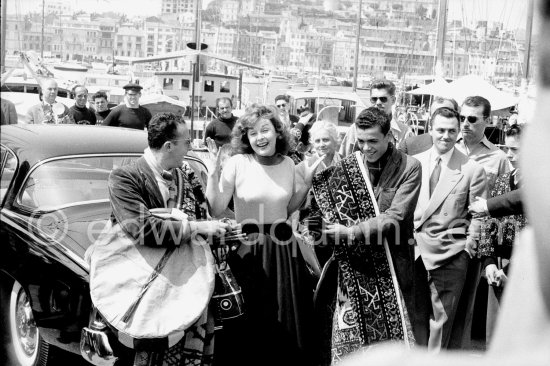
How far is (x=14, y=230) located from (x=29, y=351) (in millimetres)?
784

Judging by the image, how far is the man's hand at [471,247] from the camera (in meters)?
5.31

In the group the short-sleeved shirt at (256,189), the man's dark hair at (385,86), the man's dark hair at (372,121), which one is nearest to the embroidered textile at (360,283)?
the man's dark hair at (372,121)

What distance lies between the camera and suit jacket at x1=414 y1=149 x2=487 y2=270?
527 centimetres

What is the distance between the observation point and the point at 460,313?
18.1 feet

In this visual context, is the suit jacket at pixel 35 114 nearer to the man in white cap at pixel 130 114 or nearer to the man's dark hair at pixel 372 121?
the man in white cap at pixel 130 114

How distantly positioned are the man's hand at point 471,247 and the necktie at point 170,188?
2.04m

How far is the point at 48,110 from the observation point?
9539mm

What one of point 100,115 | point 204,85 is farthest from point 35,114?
point 204,85

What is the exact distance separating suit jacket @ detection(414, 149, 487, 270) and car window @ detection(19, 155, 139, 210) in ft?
7.41

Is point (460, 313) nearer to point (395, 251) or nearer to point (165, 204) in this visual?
point (395, 251)

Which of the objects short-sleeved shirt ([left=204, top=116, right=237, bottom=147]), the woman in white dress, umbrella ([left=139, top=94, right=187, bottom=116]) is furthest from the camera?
umbrella ([left=139, top=94, right=187, bottom=116])

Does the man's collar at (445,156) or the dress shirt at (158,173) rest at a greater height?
the man's collar at (445,156)

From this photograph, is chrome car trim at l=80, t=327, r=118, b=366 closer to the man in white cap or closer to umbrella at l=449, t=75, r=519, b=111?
the man in white cap

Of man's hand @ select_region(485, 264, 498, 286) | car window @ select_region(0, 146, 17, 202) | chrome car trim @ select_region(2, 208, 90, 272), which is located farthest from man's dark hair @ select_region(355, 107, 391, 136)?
car window @ select_region(0, 146, 17, 202)
